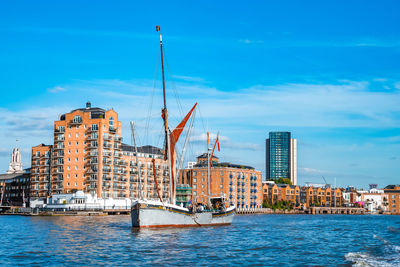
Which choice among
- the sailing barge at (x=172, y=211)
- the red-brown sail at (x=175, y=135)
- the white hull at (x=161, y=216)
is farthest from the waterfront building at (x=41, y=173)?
the white hull at (x=161, y=216)

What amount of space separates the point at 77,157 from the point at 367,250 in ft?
453

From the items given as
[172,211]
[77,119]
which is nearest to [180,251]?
[172,211]

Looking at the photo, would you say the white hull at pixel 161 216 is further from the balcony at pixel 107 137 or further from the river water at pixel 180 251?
the balcony at pixel 107 137

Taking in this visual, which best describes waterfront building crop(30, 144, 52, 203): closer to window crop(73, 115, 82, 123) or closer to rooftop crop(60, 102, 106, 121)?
rooftop crop(60, 102, 106, 121)

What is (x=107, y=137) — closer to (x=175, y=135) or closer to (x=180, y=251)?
(x=175, y=135)

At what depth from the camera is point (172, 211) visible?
8138cm

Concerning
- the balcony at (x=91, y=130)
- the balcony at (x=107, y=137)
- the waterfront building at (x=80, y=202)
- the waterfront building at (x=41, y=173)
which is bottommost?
the waterfront building at (x=80, y=202)

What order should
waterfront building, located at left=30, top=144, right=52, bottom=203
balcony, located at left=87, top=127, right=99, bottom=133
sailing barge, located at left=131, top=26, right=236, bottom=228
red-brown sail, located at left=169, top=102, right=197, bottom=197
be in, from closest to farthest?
sailing barge, located at left=131, top=26, right=236, bottom=228 → red-brown sail, located at left=169, top=102, right=197, bottom=197 → balcony, located at left=87, top=127, right=99, bottom=133 → waterfront building, located at left=30, top=144, right=52, bottom=203

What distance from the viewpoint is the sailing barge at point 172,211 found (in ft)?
254

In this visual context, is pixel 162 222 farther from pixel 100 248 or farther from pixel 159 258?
pixel 159 258

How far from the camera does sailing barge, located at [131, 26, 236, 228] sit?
7738 centimetres

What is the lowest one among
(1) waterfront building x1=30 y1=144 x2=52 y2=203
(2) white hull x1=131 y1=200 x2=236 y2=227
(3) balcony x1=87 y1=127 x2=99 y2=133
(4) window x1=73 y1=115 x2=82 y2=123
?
(2) white hull x1=131 y1=200 x2=236 y2=227

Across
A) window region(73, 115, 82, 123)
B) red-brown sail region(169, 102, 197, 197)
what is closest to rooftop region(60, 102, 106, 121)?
window region(73, 115, 82, 123)

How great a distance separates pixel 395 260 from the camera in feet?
159
